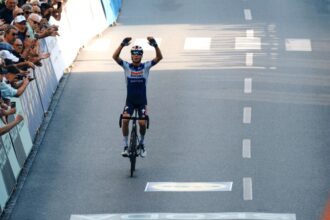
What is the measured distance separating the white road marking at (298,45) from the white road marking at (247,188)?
38.2 feet

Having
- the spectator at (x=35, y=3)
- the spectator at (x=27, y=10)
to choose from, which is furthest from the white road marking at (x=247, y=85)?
the spectator at (x=27, y=10)

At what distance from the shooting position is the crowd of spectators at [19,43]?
22.7 metres

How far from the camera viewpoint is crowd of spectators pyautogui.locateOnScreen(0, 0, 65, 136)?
74.4ft

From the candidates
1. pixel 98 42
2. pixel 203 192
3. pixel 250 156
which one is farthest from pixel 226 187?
pixel 98 42

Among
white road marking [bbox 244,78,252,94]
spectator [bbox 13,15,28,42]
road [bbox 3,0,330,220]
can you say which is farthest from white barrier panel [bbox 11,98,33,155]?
white road marking [bbox 244,78,252,94]

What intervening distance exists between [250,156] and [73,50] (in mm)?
9760

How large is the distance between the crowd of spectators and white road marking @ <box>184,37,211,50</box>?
511cm

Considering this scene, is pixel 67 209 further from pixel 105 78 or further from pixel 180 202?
pixel 105 78

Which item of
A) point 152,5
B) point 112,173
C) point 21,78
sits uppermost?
point 21,78

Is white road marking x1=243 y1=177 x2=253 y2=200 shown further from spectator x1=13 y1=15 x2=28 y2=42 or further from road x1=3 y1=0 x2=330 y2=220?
spectator x1=13 y1=15 x2=28 y2=42

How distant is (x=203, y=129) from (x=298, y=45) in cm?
874

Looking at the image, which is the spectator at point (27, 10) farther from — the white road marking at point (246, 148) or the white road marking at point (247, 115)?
the white road marking at point (246, 148)

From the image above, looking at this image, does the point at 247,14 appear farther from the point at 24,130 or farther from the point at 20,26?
the point at 24,130

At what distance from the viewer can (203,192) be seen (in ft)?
76.9
